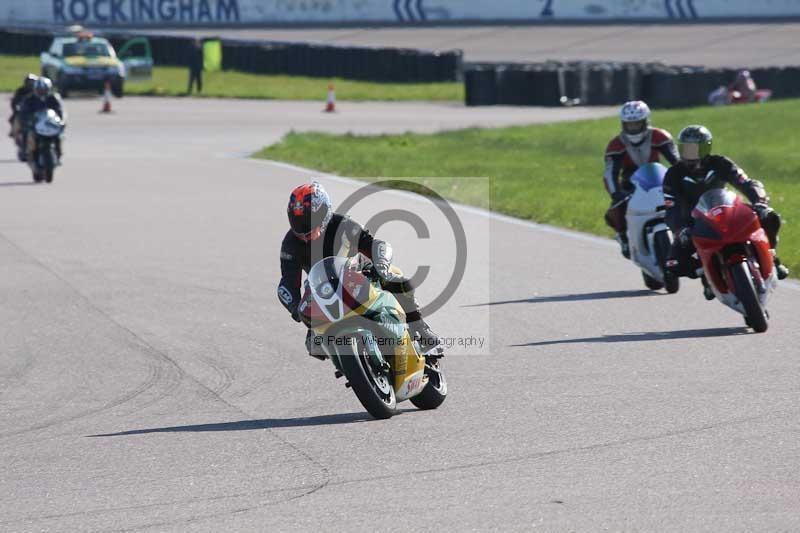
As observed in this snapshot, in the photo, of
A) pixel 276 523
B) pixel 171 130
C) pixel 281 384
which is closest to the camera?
pixel 276 523

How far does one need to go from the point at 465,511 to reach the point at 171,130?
2692 cm

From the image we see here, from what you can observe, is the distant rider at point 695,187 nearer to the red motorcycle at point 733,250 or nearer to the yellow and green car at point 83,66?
the red motorcycle at point 733,250

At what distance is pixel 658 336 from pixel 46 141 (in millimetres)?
13966

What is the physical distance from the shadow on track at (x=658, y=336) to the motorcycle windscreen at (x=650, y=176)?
8.22 feet

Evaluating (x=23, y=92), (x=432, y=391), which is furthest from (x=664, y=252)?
(x=23, y=92)

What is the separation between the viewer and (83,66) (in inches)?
1694

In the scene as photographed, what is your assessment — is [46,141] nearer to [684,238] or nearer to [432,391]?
[684,238]

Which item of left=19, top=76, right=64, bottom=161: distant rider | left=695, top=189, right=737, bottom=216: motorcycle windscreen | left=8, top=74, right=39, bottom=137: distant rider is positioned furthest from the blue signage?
left=695, top=189, right=737, bottom=216: motorcycle windscreen

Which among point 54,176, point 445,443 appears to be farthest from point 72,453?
point 54,176

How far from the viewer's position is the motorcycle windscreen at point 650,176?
12961 mm

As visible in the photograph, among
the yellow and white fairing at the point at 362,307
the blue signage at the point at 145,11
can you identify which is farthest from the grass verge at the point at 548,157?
the blue signage at the point at 145,11

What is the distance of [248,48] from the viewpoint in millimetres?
49469

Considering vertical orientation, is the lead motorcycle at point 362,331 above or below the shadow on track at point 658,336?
above

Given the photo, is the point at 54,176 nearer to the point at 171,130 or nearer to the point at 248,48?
the point at 171,130
